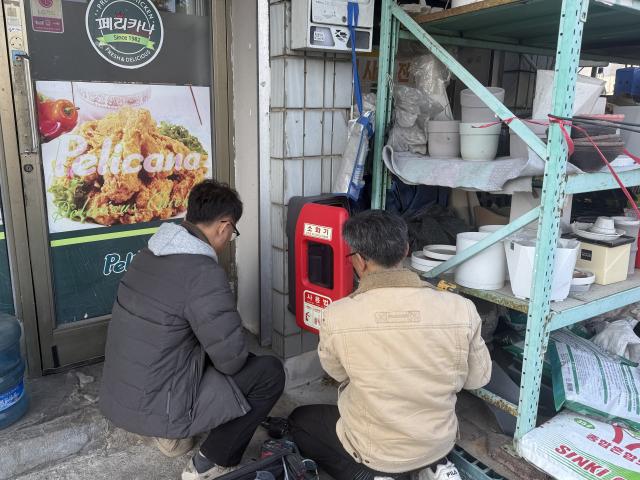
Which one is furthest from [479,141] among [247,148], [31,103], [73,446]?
[73,446]

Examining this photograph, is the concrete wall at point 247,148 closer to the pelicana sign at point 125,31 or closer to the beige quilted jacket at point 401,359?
the pelicana sign at point 125,31

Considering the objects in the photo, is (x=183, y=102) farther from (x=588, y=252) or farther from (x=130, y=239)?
(x=588, y=252)

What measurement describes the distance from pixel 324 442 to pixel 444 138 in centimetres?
154

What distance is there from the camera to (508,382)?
2.67 m

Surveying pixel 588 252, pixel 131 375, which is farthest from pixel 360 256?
pixel 588 252

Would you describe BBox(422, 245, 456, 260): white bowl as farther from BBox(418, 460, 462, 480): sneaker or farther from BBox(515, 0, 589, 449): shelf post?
BBox(418, 460, 462, 480): sneaker

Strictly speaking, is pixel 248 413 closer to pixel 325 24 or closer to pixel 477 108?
pixel 477 108

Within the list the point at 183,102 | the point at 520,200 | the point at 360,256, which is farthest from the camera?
the point at 183,102

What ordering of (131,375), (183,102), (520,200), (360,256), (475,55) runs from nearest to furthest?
(360,256) → (131,375) → (520,200) → (183,102) → (475,55)

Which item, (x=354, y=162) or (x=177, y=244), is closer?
(x=177, y=244)

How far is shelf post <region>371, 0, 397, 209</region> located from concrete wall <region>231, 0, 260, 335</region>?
68cm

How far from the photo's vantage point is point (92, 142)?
275 cm

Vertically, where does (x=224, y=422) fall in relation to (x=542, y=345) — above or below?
below

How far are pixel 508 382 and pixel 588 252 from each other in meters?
0.76
